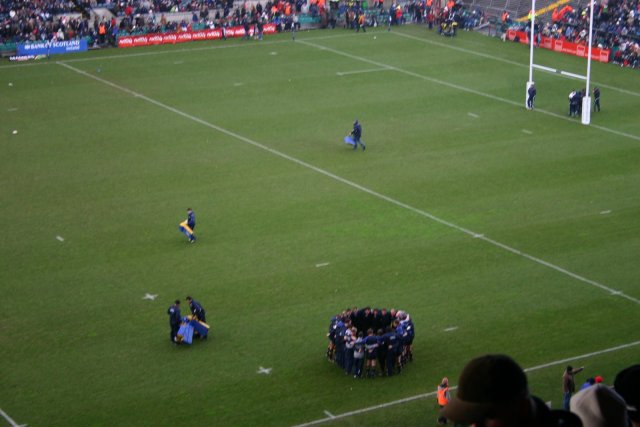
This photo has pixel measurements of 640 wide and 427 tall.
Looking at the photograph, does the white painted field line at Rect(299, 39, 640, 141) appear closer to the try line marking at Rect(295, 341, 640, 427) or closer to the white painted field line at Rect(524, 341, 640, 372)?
the white painted field line at Rect(524, 341, 640, 372)

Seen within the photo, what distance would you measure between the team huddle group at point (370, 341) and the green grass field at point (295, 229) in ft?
1.63

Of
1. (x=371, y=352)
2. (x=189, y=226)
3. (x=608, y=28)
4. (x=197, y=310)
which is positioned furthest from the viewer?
(x=608, y=28)

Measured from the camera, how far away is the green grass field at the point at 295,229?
87.7 feet

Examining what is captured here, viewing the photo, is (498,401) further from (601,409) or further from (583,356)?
(583,356)

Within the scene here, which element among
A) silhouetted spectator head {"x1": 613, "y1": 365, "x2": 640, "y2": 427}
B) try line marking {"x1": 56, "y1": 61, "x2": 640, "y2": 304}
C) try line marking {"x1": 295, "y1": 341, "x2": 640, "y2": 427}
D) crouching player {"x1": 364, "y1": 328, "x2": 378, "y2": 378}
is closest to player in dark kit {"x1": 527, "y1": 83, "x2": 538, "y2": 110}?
try line marking {"x1": 56, "y1": 61, "x2": 640, "y2": 304}

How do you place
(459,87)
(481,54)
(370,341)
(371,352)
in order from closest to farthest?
(370,341) → (371,352) → (459,87) → (481,54)

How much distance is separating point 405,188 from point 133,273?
13.0 m

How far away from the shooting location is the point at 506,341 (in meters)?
28.4

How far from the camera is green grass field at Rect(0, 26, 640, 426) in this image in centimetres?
2673

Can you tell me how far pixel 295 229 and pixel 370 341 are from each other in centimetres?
1232

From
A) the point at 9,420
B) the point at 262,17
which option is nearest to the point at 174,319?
the point at 9,420

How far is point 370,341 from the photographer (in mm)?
26344

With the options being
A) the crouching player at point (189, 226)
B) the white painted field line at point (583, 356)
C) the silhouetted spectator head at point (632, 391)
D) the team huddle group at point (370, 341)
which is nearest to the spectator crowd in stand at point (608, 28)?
the crouching player at point (189, 226)

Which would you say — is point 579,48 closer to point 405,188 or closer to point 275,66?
point 275,66
